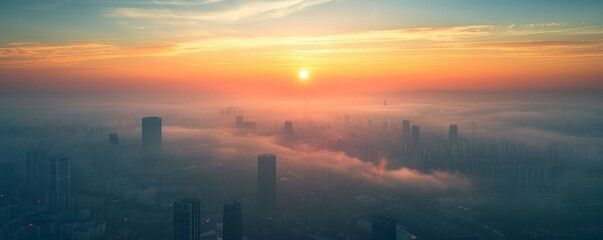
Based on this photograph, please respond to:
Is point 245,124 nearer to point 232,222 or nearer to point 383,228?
point 232,222

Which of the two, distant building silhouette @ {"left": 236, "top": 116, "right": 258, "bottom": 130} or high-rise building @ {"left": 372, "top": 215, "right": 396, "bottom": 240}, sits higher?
distant building silhouette @ {"left": 236, "top": 116, "right": 258, "bottom": 130}

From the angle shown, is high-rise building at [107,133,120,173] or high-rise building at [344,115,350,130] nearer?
high-rise building at [107,133,120,173]

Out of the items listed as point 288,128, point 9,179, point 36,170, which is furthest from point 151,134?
point 288,128

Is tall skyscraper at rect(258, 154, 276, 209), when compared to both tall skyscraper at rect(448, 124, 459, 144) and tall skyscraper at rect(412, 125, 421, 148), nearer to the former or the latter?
tall skyscraper at rect(412, 125, 421, 148)

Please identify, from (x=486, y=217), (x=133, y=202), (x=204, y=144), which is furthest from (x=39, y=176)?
(x=486, y=217)

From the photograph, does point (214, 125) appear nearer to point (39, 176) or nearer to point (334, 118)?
point (334, 118)

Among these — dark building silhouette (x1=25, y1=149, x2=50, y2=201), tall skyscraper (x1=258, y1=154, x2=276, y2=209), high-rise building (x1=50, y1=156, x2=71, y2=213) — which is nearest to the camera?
high-rise building (x1=50, y1=156, x2=71, y2=213)

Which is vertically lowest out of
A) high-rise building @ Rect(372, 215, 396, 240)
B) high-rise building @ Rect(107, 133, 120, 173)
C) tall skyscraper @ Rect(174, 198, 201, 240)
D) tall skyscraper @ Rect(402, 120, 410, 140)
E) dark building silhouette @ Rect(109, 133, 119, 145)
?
high-rise building @ Rect(372, 215, 396, 240)

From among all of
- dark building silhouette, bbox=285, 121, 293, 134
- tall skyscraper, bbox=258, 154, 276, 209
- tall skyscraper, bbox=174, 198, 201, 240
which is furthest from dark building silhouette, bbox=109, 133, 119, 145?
tall skyscraper, bbox=174, 198, 201, 240

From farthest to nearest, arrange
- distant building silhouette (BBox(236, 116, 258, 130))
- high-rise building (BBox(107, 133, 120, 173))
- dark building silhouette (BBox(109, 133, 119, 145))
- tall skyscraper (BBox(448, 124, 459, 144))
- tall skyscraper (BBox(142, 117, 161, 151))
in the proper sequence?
distant building silhouette (BBox(236, 116, 258, 130))
tall skyscraper (BBox(142, 117, 161, 151))
dark building silhouette (BBox(109, 133, 119, 145))
tall skyscraper (BBox(448, 124, 459, 144))
high-rise building (BBox(107, 133, 120, 173))
